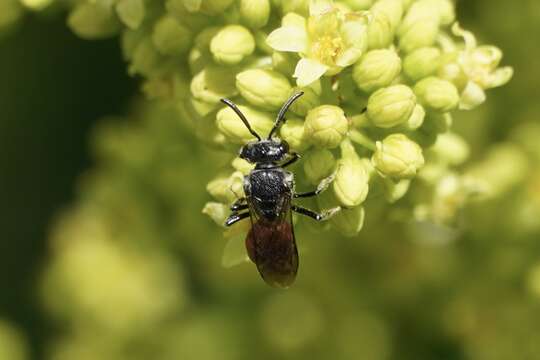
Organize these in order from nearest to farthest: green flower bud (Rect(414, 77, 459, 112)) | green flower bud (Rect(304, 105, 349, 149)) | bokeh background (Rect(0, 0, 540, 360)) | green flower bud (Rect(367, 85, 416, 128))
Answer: green flower bud (Rect(304, 105, 349, 149)) → green flower bud (Rect(367, 85, 416, 128)) → green flower bud (Rect(414, 77, 459, 112)) → bokeh background (Rect(0, 0, 540, 360))

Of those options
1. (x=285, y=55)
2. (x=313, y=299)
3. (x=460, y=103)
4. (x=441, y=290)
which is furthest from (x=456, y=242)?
(x=285, y=55)

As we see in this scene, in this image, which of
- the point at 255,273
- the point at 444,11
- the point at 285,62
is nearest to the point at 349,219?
the point at 285,62

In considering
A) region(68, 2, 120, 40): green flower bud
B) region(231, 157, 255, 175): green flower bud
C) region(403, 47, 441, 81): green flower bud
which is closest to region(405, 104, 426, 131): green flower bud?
region(403, 47, 441, 81): green flower bud

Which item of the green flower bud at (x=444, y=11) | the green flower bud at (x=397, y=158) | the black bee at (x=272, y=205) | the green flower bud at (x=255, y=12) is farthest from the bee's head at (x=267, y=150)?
the green flower bud at (x=444, y=11)

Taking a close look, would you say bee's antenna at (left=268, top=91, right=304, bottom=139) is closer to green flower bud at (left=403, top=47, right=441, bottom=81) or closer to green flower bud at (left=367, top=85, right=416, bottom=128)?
green flower bud at (left=367, top=85, right=416, bottom=128)

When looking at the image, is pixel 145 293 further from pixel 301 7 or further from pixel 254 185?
pixel 301 7

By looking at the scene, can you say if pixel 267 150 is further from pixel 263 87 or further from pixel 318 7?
pixel 318 7
